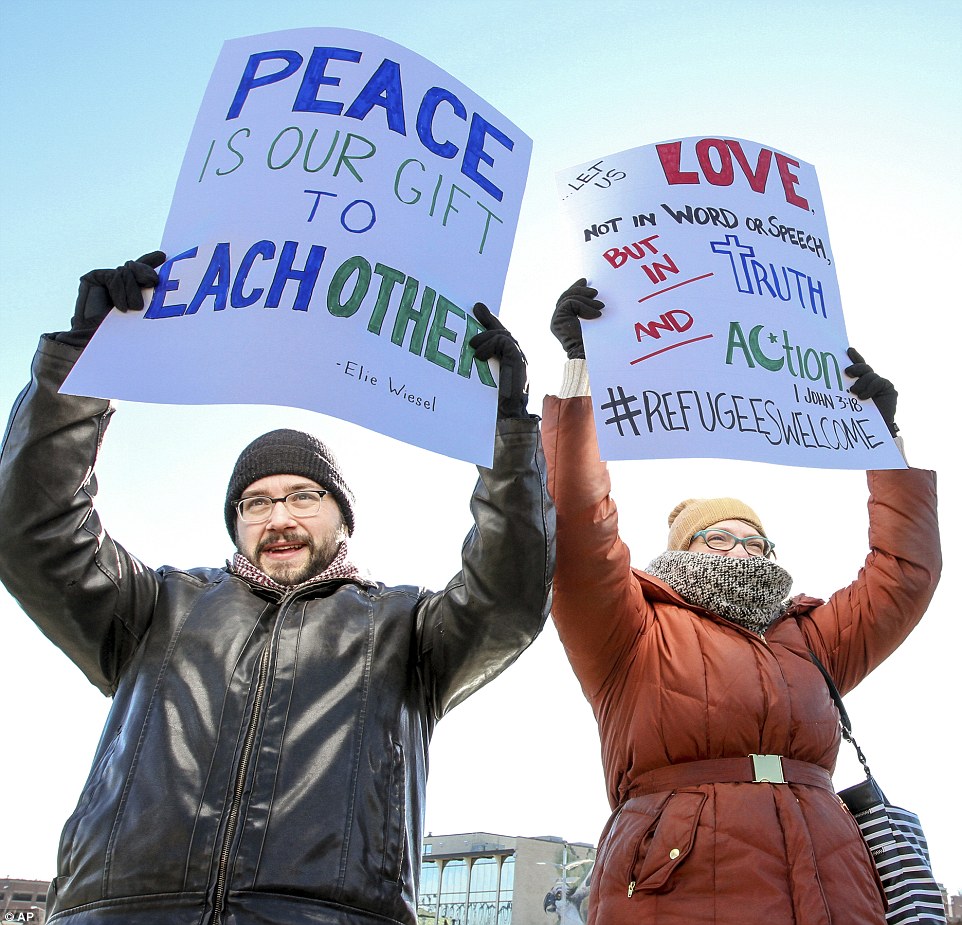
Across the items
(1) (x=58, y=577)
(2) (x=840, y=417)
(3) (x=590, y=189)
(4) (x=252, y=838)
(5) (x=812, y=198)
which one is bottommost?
(4) (x=252, y=838)

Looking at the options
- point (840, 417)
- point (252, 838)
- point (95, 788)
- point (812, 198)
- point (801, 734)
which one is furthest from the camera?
point (812, 198)

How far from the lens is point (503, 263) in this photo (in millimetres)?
3070

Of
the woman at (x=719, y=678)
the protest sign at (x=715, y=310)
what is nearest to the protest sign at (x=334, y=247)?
the protest sign at (x=715, y=310)

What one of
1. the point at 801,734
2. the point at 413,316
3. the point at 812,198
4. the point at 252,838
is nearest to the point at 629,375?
the point at 413,316

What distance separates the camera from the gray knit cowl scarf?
3.38 m

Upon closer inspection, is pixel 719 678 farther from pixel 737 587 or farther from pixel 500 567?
pixel 500 567

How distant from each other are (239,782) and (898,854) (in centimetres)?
180

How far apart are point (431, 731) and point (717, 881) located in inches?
33.0

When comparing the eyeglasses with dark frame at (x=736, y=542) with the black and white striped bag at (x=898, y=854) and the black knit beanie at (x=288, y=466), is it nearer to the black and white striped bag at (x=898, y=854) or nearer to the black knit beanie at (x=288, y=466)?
the black and white striped bag at (x=898, y=854)

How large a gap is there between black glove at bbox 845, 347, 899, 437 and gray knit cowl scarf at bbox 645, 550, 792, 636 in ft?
2.17

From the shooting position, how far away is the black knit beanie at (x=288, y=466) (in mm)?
3148

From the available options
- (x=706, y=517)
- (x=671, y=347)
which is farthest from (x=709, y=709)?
(x=671, y=347)

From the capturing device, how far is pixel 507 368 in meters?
2.84

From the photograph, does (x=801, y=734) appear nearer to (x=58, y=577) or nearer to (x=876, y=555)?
(x=876, y=555)
